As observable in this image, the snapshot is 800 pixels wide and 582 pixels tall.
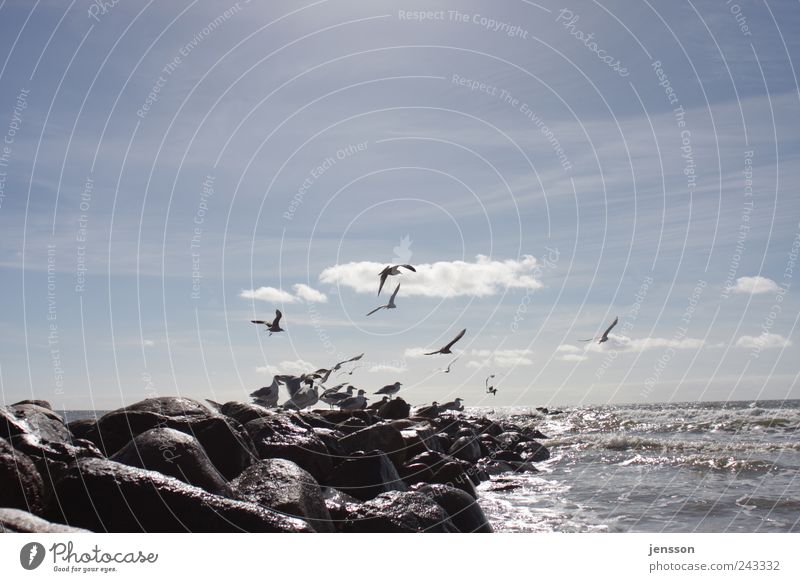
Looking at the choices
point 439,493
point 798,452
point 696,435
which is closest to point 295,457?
point 439,493

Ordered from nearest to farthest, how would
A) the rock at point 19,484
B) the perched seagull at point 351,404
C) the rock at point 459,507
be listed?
1. the rock at point 19,484
2. the rock at point 459,507
3. the perched seagull at point 351,404

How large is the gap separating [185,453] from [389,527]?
136 inches

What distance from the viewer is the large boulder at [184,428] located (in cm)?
1309

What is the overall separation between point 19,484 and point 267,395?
45.1 feet

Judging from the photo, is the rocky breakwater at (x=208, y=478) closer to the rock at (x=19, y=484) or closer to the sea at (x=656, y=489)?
the rock at (x=19, y=484)

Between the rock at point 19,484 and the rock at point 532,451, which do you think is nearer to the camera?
the rock at point 19,484

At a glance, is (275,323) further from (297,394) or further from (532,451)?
(532,451)

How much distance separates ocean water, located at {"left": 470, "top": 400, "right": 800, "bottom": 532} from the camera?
1584 centimetres

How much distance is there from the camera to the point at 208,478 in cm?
1077

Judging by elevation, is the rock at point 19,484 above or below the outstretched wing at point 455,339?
below

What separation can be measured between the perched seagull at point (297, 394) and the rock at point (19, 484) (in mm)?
13969

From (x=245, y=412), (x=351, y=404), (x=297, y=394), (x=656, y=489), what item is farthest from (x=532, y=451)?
(x=245, y=412)
